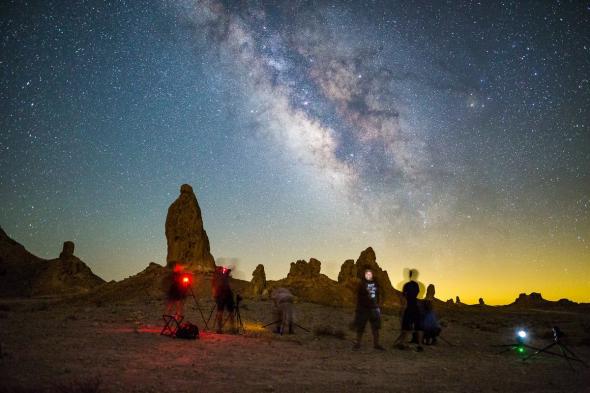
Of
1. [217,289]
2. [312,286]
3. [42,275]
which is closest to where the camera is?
[217,289]

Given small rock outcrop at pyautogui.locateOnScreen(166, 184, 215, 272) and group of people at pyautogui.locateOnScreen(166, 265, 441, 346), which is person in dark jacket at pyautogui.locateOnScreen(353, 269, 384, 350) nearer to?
group of people at pyautogui.locateOnScreen(166, 265, 441, 346)

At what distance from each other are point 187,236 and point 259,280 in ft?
38.0

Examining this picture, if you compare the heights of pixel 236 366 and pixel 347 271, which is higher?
pixel 347 271

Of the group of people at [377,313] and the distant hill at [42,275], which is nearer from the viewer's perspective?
the group of people at [377,313]

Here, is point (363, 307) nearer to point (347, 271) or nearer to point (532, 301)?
point (347, 271)

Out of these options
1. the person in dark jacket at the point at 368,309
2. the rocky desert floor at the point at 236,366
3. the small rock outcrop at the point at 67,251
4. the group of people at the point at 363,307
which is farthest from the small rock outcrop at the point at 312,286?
the small rock outcrop at the point at 67,251

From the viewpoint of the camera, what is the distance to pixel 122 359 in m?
8.22

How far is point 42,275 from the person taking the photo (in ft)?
223

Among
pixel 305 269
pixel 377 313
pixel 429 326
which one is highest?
pixel 305 269

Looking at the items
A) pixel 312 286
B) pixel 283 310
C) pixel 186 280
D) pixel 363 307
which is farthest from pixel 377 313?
pixel 312 286

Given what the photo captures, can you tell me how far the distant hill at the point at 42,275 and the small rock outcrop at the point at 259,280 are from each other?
28.0m

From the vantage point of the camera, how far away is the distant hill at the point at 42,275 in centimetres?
6325

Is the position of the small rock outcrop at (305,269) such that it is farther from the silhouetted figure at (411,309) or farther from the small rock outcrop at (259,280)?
the silhouetted figure at (411,309)

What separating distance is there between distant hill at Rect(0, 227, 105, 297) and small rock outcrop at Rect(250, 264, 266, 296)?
28.0m
